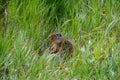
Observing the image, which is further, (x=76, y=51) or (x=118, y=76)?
(x=76, y=51)

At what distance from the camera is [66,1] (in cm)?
519

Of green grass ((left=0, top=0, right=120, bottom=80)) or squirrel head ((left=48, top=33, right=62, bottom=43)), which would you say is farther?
squirrel head ((left=48, top=33, right=62, bottom=43))

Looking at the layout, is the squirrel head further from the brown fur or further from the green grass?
the green grass

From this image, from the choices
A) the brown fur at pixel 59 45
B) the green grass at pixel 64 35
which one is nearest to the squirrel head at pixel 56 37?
the brown fur at pixel 59 45

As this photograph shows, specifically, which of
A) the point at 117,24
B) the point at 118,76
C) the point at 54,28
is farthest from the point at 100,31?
the point at 118,76

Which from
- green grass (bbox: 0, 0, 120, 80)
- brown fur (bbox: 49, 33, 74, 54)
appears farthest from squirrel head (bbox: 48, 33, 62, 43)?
green grass (bbox: 0, 0, 120, 80)

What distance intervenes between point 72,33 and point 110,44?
0.58 metres

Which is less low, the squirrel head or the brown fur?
the squirrel head

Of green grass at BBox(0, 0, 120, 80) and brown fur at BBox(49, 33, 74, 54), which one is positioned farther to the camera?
brown fur at BBox(49, 33, 74, 54)

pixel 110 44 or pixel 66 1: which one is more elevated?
pixel 66 1

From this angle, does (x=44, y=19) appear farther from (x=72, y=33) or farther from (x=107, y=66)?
(x=107, y=66)

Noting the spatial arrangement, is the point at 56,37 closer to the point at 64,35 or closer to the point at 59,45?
the point at 59,45

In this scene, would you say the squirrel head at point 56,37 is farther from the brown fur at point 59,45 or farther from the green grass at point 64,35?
the green grass at point 64,35

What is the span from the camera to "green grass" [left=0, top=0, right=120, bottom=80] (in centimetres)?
405
